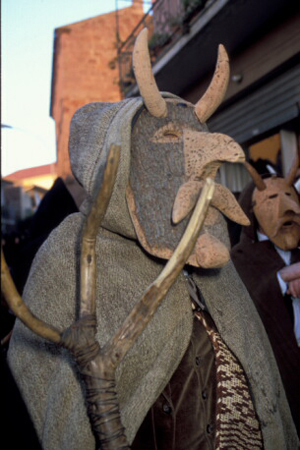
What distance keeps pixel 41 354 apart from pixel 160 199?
0.62 m

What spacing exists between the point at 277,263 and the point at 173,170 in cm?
160

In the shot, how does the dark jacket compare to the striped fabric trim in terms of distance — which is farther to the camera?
the dark jacket

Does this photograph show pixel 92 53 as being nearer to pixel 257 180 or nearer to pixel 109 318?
pixel 257 180

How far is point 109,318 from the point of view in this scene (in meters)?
1.36

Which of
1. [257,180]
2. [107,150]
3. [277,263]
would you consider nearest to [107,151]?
[107,150]

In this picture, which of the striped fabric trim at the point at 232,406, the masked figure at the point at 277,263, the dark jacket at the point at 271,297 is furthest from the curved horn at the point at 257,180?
the striped fabric trim at the point at 232,406

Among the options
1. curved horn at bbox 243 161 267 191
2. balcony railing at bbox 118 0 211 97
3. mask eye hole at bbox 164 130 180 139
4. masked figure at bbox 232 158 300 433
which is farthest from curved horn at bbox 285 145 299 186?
balcony railing at bbox 118 0 211 97

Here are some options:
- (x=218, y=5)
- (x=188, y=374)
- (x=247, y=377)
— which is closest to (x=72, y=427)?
(x=188, y=374)

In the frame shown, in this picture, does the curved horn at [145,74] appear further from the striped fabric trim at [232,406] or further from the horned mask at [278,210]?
the horned mask at [278,210]

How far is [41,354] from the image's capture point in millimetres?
1424

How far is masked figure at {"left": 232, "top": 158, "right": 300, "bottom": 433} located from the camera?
8.21 feet

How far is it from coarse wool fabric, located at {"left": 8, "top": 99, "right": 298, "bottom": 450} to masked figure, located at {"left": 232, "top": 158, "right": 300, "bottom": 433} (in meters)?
0.93

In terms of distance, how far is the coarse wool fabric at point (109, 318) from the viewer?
1332 millimetres

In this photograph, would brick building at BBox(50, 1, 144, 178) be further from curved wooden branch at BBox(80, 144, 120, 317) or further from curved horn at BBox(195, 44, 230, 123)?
curved wooden branch at BBox(80, 144, 120, 317)
